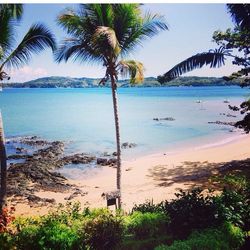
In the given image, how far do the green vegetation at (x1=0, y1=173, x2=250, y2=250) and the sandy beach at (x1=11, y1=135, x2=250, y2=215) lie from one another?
3672 millimetres

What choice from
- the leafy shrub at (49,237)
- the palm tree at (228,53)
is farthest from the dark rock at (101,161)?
the leafy shrub at (49,237)

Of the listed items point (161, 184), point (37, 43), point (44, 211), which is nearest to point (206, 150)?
point (161, 184)

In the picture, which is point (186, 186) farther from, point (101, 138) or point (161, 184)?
point (101, 138)

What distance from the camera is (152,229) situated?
17.7 ft

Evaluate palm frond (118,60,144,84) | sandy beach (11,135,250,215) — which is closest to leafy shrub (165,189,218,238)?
palm frond (118,60,144,84)

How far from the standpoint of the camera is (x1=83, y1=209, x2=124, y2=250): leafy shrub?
16.7 ft

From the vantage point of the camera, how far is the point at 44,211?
10.3 metres

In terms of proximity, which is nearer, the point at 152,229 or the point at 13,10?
the point at 152,229

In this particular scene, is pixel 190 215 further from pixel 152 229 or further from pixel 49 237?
pixel 49 237

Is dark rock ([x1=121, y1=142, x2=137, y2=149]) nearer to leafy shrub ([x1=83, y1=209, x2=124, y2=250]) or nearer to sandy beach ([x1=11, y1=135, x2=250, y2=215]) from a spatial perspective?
sandy beach ([x1=11, y1=135, x2=250, y2=215])

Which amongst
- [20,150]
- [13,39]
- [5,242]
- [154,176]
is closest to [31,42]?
[13,39]

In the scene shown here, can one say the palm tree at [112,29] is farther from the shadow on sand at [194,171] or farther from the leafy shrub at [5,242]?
the shadow on sand at [194,171]

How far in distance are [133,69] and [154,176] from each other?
7.22 meters

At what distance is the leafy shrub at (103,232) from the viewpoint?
201 inches
